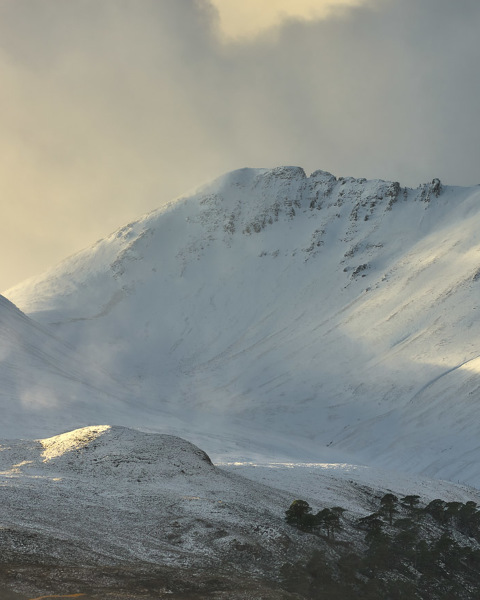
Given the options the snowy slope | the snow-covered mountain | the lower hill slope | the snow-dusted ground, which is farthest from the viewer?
the snow-covered mountain

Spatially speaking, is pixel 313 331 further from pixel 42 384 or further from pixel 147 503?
pixel 147 503

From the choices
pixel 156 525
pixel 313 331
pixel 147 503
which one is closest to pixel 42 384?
pixel 147 503

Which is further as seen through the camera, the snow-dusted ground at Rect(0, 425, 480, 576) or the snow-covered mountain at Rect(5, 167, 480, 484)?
the snow-covered mountain at Rect(5, 167, 480, 484)

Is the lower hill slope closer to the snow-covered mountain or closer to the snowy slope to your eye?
the snowy slope

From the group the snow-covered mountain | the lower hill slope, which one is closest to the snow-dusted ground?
the lower hill slope

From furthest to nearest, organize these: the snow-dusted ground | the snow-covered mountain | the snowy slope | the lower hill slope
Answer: the snow-covered mountain → the snowy slope → the snow-dusted ground → the lower hill slope

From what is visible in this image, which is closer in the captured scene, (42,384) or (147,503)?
(147,503)

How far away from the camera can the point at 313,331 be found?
13838 centimetres

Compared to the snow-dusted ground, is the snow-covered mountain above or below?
above

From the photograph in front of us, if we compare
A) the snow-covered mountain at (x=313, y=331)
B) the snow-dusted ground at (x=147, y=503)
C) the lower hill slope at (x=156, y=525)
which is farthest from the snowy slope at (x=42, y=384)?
the lower hill slope at (x=156, y=525)

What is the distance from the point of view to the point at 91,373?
101000mm

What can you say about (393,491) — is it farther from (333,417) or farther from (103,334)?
(103,334)

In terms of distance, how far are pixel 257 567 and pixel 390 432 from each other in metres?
70.1

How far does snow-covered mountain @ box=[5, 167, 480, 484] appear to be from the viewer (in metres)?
87.6
